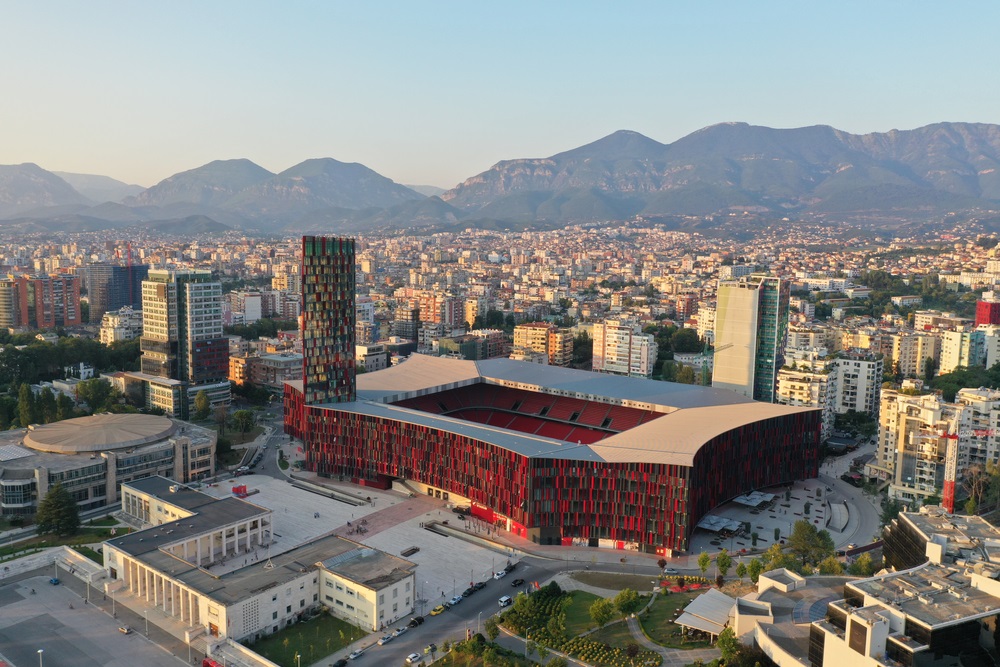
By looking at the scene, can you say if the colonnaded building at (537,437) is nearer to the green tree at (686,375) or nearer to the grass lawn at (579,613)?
the grass lawn at (579,613)

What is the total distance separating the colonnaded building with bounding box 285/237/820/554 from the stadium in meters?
0.06

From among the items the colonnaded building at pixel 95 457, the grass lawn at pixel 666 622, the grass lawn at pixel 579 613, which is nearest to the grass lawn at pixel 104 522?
the colonnaded building at pixel 95 457

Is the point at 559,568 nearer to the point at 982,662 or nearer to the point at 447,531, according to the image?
the point at 447,531

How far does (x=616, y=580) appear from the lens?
1244 inches

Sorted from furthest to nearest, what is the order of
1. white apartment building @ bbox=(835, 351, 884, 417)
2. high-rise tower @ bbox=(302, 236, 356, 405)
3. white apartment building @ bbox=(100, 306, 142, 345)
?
white apartment building @ bbox=(100, 306, 142, 345) < white apartment building @ bbox=(835, 351, 884, 417) < high-rise tower @ bbox=(302, 236, 356, 405)

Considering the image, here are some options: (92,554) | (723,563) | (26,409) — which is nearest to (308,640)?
(92,554)

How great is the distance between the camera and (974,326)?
2945 inches

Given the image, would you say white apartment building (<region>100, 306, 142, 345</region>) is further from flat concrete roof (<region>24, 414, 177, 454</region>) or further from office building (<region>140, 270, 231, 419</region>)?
flat concrete roof (<region>24, 414, 177, 454</region>)

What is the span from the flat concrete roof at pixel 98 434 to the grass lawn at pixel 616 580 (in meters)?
24.0

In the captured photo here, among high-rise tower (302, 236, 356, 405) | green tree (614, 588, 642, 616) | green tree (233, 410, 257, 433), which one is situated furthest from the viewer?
green tree (233, 410, 257, 433)

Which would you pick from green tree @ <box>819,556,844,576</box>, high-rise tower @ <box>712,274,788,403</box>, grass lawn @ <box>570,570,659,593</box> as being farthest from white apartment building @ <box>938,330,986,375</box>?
grass lawn @ <box>570,570,659,593</box>

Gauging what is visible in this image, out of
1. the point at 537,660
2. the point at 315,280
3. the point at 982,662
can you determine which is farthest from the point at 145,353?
the point at 982,662

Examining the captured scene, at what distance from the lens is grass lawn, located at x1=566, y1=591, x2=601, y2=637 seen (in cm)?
2730

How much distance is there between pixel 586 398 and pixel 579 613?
65.0 feet
